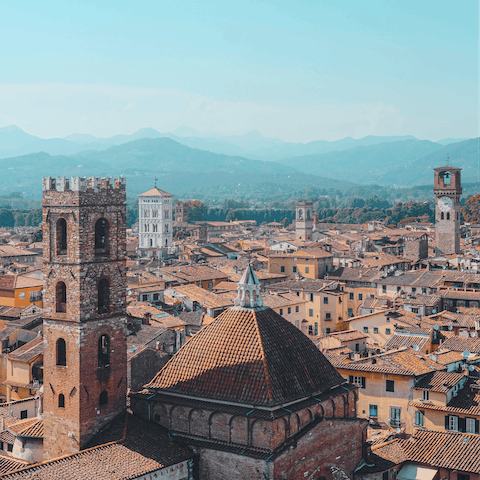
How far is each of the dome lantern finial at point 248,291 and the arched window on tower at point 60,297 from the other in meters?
5.26

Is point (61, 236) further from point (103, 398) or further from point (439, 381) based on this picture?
point (439, 381)

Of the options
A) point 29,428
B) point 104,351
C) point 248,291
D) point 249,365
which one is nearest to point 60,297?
point 104,351

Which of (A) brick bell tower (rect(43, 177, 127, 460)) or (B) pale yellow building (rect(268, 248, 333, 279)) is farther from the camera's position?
(B) pale yellow building (rect(268, 248, 333, 279))

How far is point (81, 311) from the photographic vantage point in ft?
74.2

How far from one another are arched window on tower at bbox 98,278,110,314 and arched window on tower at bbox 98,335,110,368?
34.3 inches

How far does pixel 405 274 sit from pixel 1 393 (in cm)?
3291

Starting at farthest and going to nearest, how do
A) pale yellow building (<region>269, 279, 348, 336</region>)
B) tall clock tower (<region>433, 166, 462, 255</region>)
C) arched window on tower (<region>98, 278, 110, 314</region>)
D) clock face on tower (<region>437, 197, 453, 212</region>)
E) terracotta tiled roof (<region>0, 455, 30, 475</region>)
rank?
1. clock face on tower (<region>437, 197, 453, 212</region>)
2. tall clock tower (<region>433, 166, 462, 255</region>)
3. pale yellow building (<region>269, 279, 348, 336</region>)
4. arched window on tower (<region>98, 278, 110, 314</region>)
5. terracotta tiled roof (<region>0, 455, 30, 475</region>)

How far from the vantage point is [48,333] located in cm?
2323

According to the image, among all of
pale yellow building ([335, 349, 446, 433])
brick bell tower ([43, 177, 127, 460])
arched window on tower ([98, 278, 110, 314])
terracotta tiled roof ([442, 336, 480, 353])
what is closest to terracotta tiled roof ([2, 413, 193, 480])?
brick bell tower ([43, 177, 127, 460])

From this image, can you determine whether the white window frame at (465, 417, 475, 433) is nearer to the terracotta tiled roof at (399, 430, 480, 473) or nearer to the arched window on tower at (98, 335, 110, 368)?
the terracotta tiled roof at (399, 430, 480, 473)

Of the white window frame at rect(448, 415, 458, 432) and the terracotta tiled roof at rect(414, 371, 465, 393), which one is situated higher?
the terracotta tiled roof at rect(414, 371, 465, 393)

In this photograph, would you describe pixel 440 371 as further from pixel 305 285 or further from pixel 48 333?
pixel 305 285

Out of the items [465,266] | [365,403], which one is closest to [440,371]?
[365,403]

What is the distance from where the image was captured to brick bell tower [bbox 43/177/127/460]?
A: 74.3 feet
